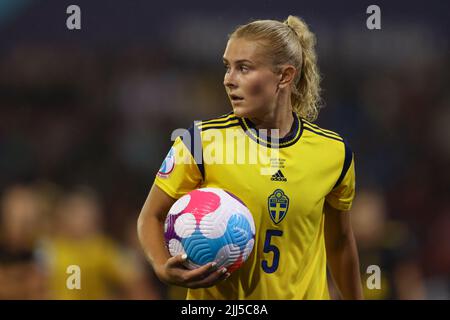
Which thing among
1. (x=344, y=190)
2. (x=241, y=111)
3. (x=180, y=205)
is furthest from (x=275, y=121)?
(x=180, y=205)

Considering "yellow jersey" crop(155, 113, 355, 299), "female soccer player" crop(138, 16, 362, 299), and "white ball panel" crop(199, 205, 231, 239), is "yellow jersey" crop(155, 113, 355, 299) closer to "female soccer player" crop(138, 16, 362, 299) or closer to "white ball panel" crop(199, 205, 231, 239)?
"female soccer player" crop(138, 16, 362, 299)

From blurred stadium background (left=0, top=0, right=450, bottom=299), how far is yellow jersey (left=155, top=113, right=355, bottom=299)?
2.79 m

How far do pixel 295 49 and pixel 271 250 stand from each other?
0.84m

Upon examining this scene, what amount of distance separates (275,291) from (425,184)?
15.3ft

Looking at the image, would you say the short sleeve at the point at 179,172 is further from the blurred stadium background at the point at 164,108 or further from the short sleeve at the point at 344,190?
the blurred stadium background at the point at 164,108

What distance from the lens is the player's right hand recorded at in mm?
2748

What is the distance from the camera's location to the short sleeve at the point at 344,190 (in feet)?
10.6

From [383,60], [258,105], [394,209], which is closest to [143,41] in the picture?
[383,60]

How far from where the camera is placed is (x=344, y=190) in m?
3.24

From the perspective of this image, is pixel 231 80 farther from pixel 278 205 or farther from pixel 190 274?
pixel 190 274

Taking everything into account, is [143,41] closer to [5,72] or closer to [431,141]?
[5,72]

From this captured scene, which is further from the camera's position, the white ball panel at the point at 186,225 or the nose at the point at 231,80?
the nose at the point at 231,80

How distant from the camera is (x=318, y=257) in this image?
126 inches

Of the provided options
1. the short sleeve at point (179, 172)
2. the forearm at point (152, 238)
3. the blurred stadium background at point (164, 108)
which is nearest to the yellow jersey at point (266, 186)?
the short sleeve at point (179, 172)
